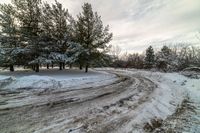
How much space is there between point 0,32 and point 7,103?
1534 cm

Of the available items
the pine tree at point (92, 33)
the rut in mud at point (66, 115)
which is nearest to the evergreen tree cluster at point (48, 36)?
the pine tree at point (92, 33)

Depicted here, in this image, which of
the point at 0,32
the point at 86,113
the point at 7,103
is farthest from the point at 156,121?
the point at 0,32

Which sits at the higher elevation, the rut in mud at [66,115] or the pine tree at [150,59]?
the pine tree at [150,59]

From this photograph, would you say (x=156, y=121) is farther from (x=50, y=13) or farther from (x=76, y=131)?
(x=50, y=13)

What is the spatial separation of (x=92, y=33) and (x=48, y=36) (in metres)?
5.47

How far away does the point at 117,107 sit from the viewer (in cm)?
591

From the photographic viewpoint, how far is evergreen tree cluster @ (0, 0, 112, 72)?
16.3m

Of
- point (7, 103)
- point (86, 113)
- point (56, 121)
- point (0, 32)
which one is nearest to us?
point (56, 121)

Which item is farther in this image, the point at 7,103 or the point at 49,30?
the point at 49,30

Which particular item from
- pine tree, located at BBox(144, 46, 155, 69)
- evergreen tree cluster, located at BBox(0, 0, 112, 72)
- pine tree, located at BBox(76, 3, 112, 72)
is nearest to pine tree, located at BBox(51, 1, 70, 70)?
evergreen tree cluster, located at BBox(0, 0, 112, 72)

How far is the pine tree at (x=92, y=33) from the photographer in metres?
18.5

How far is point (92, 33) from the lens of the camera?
61.6 feet

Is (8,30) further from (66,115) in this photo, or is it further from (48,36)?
(66,115)

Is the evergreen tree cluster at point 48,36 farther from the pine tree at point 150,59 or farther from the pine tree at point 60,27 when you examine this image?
the pine tree at point 150,59
